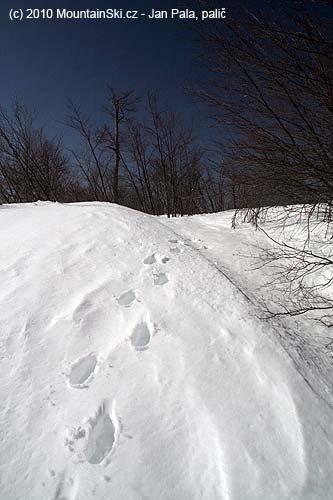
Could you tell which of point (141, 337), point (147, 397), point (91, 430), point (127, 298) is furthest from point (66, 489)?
point (127, 298)

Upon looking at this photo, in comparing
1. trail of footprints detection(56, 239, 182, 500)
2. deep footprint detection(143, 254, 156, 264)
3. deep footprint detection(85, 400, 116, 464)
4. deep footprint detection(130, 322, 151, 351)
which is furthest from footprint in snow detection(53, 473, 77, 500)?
deep footprint detection(143, 254, 156, 264)

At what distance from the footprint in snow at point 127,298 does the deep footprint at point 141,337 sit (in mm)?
296

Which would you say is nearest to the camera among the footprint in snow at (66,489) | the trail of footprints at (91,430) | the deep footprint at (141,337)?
the footprint in snow at (66,489)

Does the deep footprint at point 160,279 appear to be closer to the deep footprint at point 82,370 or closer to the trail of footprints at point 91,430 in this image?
the trail of footprints at point 91,430

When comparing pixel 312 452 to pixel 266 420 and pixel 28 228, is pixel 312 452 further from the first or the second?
pixel 28 228

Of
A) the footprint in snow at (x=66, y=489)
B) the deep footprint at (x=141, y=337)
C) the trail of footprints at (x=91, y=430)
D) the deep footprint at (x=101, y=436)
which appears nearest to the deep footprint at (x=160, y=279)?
the deep footprint at (x=141, y=337)

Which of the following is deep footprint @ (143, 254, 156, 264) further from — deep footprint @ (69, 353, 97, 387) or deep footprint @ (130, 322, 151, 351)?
deep footprint @ (69, 353, 97, 387)

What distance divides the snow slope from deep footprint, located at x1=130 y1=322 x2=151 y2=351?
11mm

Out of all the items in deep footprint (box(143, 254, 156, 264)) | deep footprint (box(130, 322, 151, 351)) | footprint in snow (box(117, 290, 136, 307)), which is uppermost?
deep footprint (box(143, 254, 156, 264))

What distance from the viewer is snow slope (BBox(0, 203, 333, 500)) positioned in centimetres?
120

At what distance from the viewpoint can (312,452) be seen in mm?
1329

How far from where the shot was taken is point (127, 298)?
Result: 233cm

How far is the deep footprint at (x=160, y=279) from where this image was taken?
2.60m

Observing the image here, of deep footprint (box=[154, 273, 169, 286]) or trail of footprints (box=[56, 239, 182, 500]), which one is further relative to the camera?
deep footprint (box=[154, 273, 169, 286])
